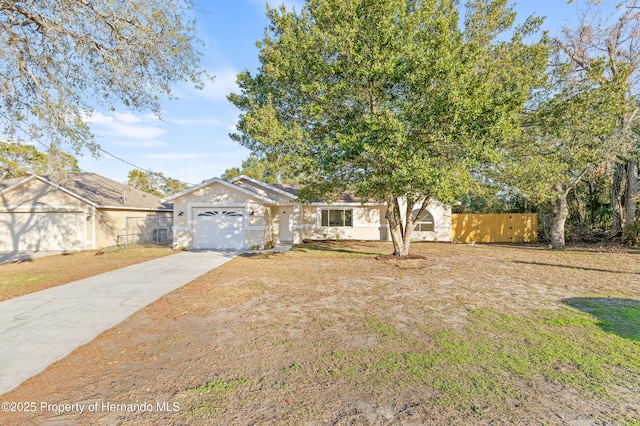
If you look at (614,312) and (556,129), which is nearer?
(614,312)

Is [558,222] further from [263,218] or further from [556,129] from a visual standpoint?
[263,218]

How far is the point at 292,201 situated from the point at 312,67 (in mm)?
9944

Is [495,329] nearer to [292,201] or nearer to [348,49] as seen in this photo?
[348,49]

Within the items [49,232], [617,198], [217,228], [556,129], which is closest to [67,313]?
[217,228]

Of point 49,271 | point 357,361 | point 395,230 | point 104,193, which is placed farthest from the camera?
point 104,193

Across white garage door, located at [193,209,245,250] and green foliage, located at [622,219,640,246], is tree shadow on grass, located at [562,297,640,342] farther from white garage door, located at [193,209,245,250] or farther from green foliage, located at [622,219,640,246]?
white garage door, located at [193,209,245,250]

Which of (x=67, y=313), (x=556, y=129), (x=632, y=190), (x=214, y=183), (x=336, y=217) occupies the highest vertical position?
(x=556, y=129)

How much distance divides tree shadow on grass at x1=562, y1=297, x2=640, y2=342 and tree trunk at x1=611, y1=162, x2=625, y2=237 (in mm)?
14308

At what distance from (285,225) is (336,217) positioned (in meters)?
3.38

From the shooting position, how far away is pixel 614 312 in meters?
5.84

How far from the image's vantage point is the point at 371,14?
28.7ft

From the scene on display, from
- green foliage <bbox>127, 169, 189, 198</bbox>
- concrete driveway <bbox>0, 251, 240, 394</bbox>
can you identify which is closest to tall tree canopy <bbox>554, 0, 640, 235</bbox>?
concrete driveway <bbox>0, 251, 240, 394</bbox>

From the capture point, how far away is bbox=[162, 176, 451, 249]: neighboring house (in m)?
16.2

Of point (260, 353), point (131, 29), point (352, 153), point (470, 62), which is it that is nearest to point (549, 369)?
point (260, 353)
